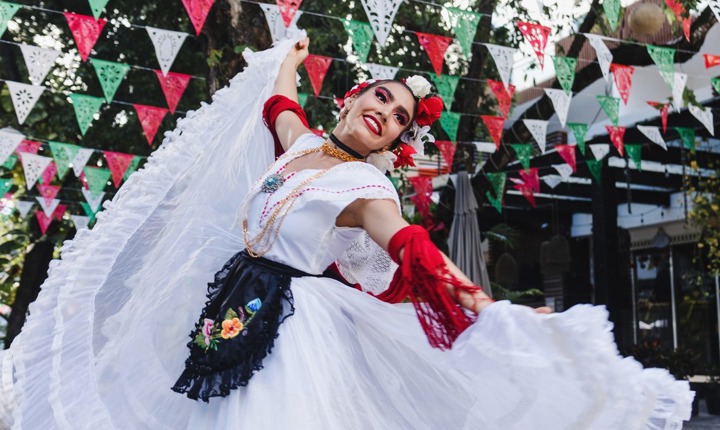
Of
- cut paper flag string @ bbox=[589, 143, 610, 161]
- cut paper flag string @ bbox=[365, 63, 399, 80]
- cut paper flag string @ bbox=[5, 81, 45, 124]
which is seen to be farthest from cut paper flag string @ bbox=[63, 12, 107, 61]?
cut paper flag string @ bbox=[589, 143, 610, 161]

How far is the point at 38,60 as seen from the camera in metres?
6.63

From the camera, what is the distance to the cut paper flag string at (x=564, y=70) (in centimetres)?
705

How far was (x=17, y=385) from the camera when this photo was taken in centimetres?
242

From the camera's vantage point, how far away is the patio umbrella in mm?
8461

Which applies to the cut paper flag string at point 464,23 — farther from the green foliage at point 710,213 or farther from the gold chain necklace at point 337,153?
the green foliage at point 710,213

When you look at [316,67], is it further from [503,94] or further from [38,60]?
[38,60]

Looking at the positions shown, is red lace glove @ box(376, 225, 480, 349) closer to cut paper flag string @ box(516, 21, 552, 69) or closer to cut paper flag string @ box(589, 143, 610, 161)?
cut paper flag string @ box(516, 21, 552, 69)

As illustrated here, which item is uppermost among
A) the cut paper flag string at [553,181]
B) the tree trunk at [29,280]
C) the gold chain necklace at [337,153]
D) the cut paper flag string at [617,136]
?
the cut paper flag string at [617,136]

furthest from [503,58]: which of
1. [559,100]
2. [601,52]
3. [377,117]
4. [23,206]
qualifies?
[23,206]

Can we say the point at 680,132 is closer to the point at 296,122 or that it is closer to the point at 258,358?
the point at 296,122

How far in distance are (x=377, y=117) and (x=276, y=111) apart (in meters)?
0.55

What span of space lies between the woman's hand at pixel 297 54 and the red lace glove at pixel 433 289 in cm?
132

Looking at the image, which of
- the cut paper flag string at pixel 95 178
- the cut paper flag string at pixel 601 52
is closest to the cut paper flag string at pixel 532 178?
the cut paper flag string at pixel 601 52

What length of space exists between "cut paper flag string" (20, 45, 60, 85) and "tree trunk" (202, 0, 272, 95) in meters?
1.58
